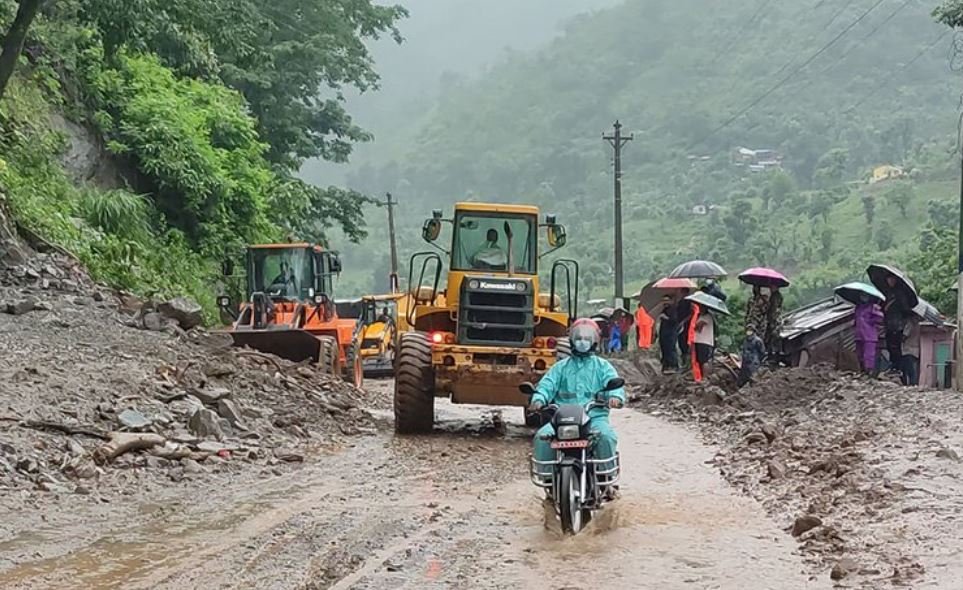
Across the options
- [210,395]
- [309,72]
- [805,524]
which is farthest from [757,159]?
[805,524]

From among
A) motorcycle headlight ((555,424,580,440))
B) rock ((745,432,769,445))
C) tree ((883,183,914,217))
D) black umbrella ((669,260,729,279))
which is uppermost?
tree ((883,183,914,217))

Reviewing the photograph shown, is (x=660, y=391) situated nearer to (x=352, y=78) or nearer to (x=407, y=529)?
(x=407, y=529)

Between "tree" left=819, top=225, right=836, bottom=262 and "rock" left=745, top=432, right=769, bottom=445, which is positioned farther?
"tree" left=819, top=225, right=836, bottom=262

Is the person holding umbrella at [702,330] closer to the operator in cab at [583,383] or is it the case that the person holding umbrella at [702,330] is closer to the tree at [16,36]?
the operator in cab at [583,383]

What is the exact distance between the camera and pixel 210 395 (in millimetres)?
14289

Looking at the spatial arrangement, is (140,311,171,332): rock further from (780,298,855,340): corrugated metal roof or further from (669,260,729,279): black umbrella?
(669,260,729,279): black umbrella

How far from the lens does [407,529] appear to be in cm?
909

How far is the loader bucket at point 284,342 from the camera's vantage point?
19.8 metres

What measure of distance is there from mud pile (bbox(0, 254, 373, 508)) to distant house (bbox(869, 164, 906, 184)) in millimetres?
48775

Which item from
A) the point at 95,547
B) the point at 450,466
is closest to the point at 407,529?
the point at 95,547

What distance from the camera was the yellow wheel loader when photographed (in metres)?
15.3

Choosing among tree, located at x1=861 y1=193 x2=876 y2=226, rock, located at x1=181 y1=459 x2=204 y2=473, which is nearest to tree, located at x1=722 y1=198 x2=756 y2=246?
tree, located at x1=861 y1=193 x2=876 y2=226

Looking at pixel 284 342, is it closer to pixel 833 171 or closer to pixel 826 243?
pixel 826 243

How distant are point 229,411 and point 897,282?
9547 millimetres
